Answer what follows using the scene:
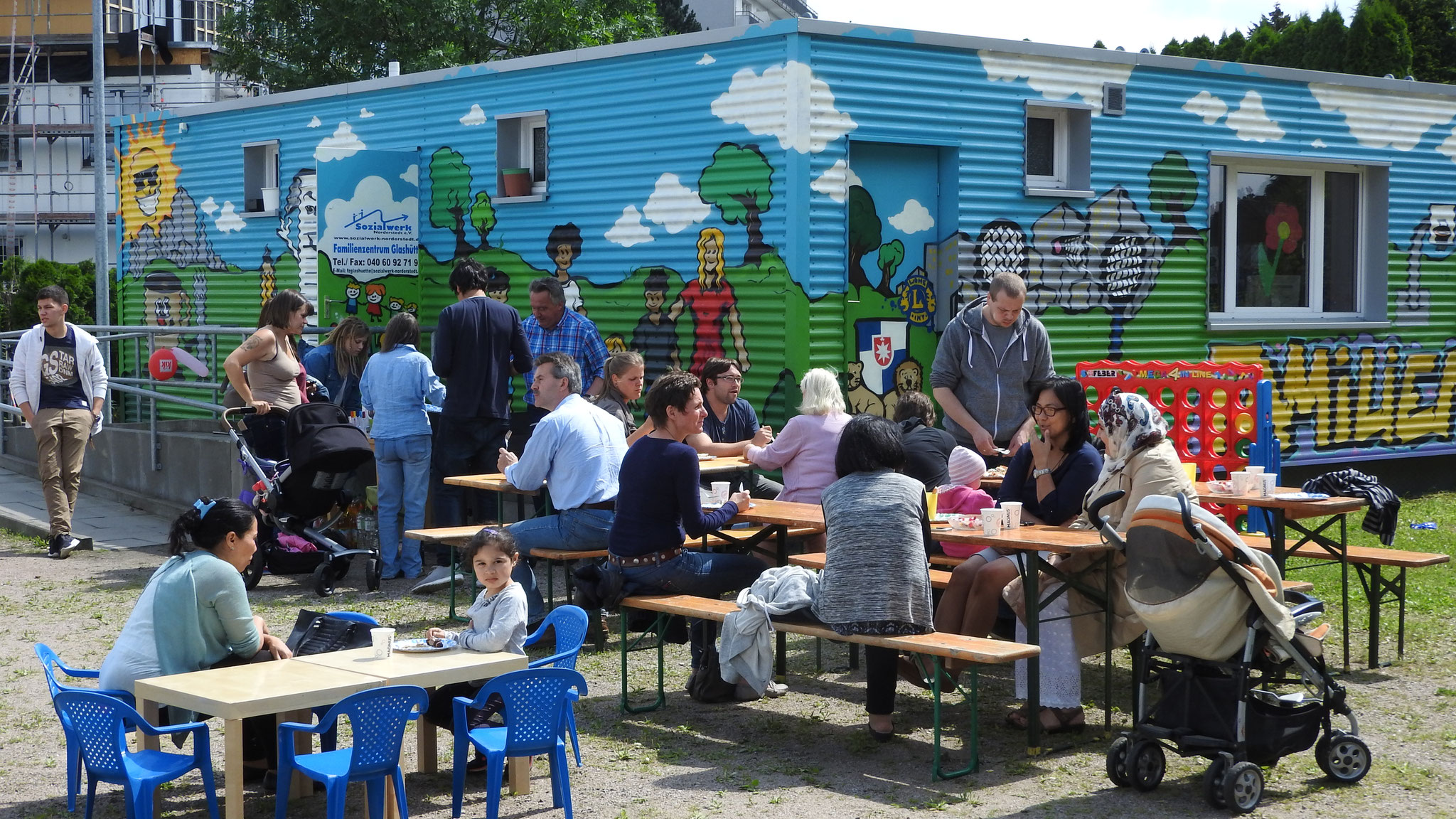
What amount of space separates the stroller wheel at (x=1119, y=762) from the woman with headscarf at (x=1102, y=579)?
70 centimetres

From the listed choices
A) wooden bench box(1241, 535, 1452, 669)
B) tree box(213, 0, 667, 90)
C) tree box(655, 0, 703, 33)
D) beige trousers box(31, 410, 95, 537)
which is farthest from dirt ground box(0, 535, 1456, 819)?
tree box(655, 0, 703, 33)

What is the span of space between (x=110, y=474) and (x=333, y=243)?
3.76 meters

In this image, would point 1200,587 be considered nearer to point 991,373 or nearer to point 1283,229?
point 991,373

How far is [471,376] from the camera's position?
10.2 m

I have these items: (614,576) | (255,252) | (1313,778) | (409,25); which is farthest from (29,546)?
(409,25)

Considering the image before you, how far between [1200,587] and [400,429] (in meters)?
6.02

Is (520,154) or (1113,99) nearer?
(1113,99)

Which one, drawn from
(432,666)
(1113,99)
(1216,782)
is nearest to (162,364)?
(1113,99)

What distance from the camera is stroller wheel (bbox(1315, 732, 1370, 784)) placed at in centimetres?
566

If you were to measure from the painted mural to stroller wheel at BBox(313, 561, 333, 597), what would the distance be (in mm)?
3041

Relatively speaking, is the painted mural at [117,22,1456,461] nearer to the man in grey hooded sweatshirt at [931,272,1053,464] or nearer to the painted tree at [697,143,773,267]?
the painted tree at [697,143,773,267]

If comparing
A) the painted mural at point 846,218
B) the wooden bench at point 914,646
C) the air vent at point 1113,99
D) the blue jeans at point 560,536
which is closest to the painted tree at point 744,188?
the painted mural at point 846,218

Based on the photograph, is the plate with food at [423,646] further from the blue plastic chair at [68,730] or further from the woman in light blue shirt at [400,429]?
the woman in light blue shirt at [400,429]

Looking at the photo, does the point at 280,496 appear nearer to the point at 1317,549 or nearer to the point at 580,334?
the point at 580,334
